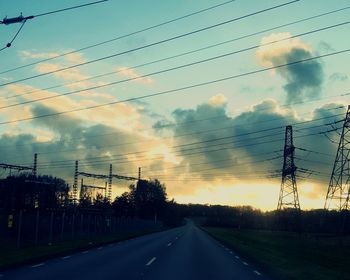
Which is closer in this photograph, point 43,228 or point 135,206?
point 43,228

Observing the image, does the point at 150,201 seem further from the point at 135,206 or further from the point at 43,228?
the point at 43,228

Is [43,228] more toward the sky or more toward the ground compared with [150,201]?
more toward the ground

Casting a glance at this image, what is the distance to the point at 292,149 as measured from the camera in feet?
178

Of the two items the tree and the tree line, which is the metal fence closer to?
the tree line

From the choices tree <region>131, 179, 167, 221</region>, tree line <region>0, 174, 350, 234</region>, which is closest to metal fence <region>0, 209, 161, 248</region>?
tree line <region>0, 174, 350, 234</region>

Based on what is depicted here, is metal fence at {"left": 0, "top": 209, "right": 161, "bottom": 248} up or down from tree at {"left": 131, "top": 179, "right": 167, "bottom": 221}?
down

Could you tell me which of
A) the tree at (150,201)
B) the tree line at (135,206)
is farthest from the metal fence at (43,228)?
the tree at (150,201)

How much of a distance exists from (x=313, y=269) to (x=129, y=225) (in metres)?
57.1

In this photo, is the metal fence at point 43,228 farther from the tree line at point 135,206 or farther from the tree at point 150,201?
the tree at point 150,201

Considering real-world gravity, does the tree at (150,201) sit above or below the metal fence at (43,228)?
above

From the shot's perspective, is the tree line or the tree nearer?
the tree line

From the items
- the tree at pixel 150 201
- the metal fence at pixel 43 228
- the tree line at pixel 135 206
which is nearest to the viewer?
the metal fence at pixel 43 228

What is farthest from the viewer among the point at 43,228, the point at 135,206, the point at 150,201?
the point at 150,201

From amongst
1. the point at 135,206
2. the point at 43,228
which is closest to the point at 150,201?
the point at 135,206
